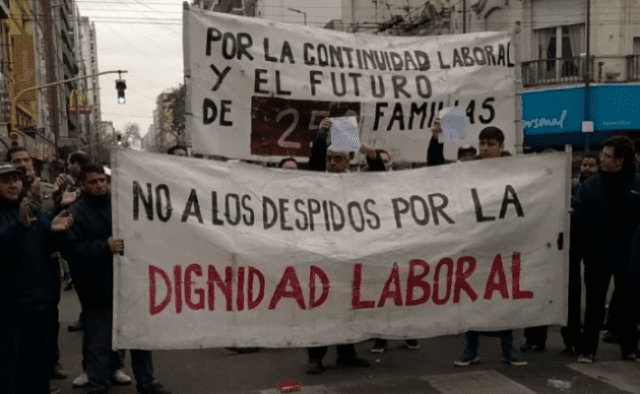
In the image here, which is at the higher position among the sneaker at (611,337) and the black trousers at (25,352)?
the black trousers at (25,352)

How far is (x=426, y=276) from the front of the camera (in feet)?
17.7

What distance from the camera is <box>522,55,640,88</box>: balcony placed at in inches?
833

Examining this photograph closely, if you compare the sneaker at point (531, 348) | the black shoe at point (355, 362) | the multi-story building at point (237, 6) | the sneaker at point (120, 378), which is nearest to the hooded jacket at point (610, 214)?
the sneaker at point (531, 348)

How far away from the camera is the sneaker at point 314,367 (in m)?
5.72

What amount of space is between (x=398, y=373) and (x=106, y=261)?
2537mm

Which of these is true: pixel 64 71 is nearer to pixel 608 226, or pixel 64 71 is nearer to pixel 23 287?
pixel 23 287

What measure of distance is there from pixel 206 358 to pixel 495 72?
12.4ft

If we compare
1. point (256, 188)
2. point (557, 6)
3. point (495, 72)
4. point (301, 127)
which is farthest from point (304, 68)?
point (557, 6)

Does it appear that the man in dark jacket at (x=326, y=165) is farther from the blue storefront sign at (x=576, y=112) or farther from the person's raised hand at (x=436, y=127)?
the blue storefront sign at (x=576, y=112)

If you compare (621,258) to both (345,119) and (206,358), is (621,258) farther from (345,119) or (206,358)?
(206,358)

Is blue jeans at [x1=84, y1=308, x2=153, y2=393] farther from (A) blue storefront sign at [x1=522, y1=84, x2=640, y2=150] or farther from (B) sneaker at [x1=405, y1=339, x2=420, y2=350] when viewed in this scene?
(A) blue storefront sign at [x1=522, y1=84, x2=640, y2=150]

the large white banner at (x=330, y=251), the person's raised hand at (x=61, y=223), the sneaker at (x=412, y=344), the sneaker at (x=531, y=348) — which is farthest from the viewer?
the sneaker at (x=412, y=344)

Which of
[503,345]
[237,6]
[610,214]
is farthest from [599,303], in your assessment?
[237,6]

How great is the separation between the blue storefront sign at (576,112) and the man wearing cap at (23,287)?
19478 millimetres
